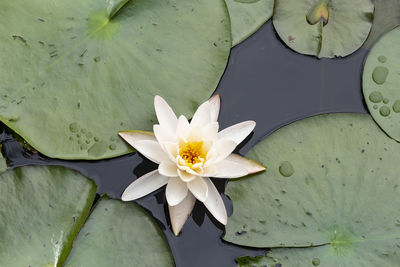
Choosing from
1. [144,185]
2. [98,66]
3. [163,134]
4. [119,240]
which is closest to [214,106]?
[163,134]

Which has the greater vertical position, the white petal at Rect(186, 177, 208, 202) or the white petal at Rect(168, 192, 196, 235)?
the white petal at Rect(186, 177, 208, 202)

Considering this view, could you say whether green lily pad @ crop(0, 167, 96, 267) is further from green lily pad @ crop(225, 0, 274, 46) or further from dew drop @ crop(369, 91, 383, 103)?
dew drop @ crop(369, 91, 383, 103)

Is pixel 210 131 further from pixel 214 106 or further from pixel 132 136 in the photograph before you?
pixel 132 136

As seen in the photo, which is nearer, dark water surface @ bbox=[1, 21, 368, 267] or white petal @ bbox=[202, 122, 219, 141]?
white petal @ bbox=[202, 122, 219, 141]

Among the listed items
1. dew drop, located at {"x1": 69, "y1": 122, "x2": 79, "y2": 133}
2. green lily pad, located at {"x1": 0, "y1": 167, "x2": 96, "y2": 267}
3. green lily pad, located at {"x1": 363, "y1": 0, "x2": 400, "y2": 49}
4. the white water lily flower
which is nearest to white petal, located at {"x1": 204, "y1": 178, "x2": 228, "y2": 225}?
the white water lily flower

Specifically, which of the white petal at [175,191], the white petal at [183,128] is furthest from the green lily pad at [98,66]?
the white petal at [175,191]

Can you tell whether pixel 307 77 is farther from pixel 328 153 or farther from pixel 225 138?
pixel 225 138
